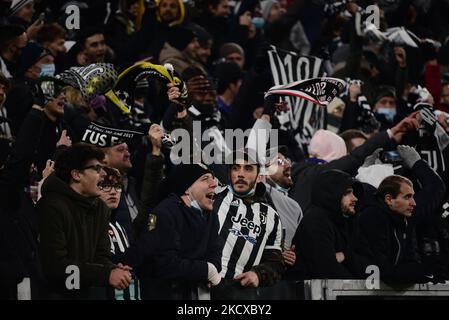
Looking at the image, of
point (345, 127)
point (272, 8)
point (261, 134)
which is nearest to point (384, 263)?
point (261, 134)

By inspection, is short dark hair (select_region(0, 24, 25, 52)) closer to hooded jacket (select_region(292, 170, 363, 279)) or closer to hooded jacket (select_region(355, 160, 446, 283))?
hooded jacket (select_region(292, 170, 363, 279))

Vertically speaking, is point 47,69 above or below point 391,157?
above

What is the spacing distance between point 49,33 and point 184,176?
10.5 ft

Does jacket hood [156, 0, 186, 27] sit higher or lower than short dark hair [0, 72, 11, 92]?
higher

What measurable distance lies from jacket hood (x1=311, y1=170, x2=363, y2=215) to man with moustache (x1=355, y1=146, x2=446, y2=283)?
24 cm

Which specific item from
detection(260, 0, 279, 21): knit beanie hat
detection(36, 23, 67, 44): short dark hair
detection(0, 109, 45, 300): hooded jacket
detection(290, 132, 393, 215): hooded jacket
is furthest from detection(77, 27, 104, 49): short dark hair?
detection(260, 0, 279, 21): knit beanie hat

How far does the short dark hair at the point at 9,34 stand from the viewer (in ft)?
39.0

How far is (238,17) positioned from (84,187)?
25.0ft

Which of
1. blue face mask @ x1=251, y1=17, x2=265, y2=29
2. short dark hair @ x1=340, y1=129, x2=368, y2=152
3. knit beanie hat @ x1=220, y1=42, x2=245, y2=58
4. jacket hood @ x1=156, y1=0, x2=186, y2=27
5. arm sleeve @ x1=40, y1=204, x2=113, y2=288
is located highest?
blue face mask @ x1=251, y1=17, x2=265, y2=29

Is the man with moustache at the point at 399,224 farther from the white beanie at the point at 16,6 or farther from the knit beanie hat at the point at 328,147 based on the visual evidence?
the white beanie at the point at 16,6

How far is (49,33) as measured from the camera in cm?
1268

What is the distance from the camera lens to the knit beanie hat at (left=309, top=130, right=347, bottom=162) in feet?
40.7

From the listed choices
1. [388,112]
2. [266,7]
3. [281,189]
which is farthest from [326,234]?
[266,7]

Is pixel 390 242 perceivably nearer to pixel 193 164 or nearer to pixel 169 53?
pixel 193 164
